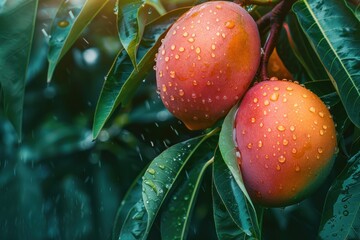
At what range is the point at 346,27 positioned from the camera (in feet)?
2.99

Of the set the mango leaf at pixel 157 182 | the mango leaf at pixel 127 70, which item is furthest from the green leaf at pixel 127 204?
the mango leaf at pixel 127 70

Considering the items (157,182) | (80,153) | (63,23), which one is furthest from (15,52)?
(80,153)

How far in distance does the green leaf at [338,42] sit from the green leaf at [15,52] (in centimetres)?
35

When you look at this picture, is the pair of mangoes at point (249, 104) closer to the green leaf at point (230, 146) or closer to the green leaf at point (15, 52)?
the green leaf at point (230, 146)

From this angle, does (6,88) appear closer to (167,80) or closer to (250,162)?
(167,80)

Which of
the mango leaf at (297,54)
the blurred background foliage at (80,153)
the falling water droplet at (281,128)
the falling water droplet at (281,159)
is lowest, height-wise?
the blurred background foliage at (80,153)

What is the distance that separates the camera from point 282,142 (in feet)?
2.88

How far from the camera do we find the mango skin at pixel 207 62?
91cm

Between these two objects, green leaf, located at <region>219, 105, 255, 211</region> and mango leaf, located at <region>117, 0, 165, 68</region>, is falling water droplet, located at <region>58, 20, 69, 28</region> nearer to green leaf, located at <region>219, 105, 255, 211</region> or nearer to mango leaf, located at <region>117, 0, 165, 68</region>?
mango leaf, located at <region>117, 0, 165, 68</region>

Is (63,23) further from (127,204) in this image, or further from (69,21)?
(127,204)

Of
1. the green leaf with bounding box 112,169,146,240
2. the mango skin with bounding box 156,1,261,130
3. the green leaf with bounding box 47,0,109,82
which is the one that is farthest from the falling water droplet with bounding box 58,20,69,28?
the green leaf with bounding box 112,169,146,240

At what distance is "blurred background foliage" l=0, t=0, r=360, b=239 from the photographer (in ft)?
4.57

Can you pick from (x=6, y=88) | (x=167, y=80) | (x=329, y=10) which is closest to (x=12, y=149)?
(x=6, y=88)

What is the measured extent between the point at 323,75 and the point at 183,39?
251 millimetres
